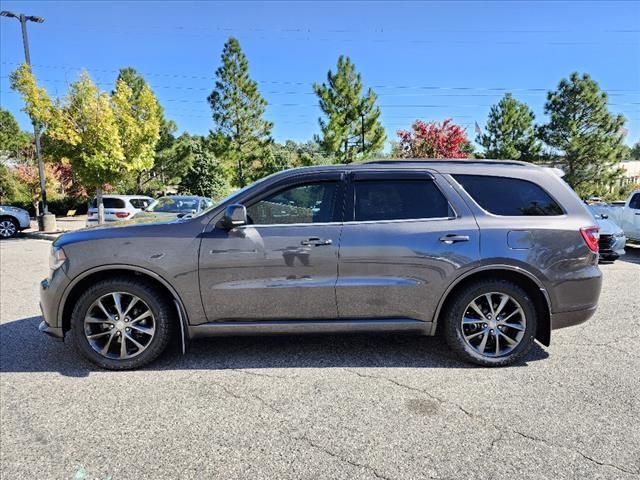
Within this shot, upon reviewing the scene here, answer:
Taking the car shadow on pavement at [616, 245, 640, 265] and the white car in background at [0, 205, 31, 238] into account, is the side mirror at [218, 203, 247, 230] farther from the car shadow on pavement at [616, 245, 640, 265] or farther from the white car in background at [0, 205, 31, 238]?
the white car in background at [0, 205, 31, 238]

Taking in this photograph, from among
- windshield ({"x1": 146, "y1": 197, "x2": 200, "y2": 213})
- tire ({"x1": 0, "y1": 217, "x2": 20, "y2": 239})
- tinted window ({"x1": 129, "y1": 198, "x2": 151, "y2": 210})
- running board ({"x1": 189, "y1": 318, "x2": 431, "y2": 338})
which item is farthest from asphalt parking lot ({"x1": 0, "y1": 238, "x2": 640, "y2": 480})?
tire ({"x1": 0, "y1": 217, "x2": 20, "y2": 239})

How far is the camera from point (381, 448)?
7.97ft

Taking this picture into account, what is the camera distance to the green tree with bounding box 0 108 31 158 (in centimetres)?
3934

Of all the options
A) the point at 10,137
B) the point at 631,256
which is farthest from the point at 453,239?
the point at 10,137

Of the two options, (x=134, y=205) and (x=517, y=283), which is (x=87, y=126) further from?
(x=517, y=283)

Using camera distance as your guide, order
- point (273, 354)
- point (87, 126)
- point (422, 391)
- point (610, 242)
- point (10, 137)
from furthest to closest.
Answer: point (10, 137) < point (87, 126) < point (610, 242) < point (273, 354) < point (422, 391)

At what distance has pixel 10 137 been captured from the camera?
39844 mm

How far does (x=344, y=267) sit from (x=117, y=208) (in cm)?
1337

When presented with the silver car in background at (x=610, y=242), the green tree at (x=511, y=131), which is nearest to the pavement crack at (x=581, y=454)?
the silver car in background at (x=610, y=242)

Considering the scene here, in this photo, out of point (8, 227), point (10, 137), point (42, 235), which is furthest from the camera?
point (10, 137)

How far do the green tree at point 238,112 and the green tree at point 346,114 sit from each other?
6.34 meters

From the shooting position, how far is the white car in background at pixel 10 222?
48.9 feet

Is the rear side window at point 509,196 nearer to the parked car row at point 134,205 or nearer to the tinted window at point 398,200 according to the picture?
the tinted window at point 398,200

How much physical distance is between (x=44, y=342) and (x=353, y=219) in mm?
3398
